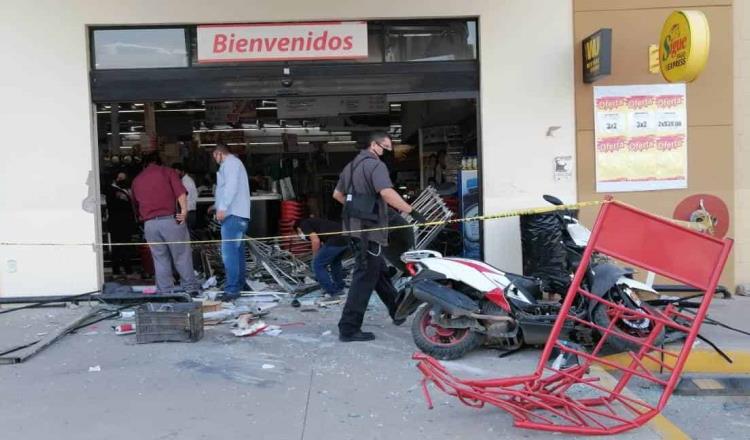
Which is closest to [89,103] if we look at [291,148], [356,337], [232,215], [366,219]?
[232,215]

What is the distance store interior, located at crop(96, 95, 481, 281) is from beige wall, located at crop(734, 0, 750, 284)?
3099 mm

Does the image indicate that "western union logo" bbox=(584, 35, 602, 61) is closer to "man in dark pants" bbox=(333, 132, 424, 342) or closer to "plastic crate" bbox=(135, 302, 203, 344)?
"man in dark pants" bbox=(333, 132, 424, 342)

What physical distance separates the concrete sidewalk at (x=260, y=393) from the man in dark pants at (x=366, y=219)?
0.93 feet

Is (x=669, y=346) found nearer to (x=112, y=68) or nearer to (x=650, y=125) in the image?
(x=650, y=125)

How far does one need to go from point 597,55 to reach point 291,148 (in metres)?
8.24

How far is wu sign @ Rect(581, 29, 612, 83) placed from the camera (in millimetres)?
7160

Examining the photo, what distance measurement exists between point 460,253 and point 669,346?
135 inches

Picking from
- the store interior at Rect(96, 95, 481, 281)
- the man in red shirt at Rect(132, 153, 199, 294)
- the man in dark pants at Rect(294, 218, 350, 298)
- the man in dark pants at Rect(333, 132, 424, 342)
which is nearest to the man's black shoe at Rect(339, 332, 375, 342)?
the man in dark pants at Rect(333, 132, 424, 342)

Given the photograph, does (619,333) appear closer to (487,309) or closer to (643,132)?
(487,309)

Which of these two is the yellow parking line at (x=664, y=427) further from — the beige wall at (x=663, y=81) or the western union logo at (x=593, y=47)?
the western union logo at (x=593, y=47)

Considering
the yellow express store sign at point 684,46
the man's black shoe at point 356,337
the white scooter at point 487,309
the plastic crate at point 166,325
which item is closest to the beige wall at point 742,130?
the yellow express store sign at point 684,46

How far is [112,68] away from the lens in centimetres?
799

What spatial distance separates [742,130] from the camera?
7980 millimetres

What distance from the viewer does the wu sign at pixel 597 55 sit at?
7160 millimetres
